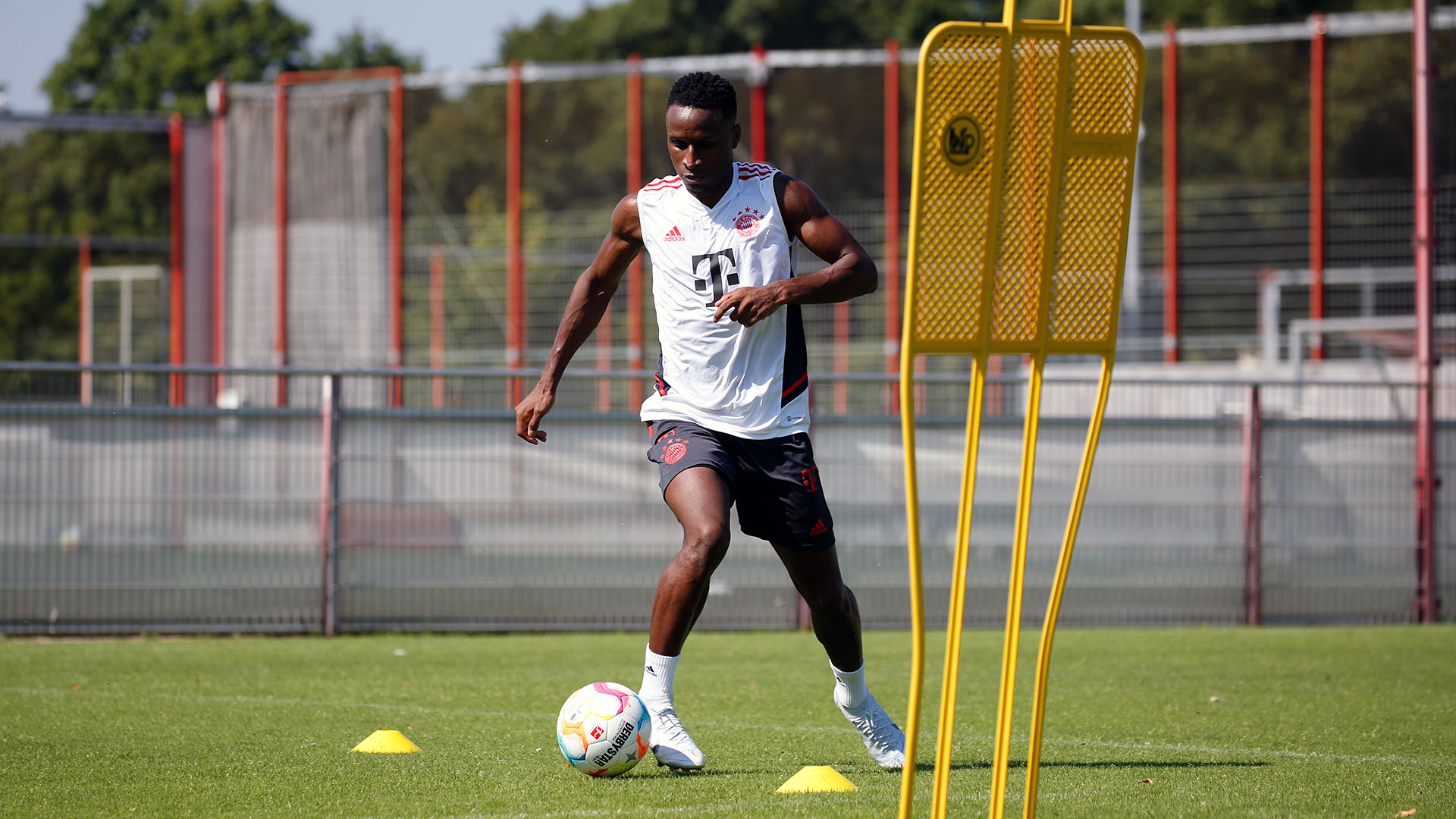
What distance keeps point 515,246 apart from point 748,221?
557 inches

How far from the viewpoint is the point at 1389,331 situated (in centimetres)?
1783

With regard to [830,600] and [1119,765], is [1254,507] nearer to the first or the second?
[1119,765]

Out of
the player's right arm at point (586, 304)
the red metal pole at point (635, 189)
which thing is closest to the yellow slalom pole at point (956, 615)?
the player's right arm at point (586, 304)

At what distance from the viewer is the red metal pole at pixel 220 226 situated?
20.1 metres

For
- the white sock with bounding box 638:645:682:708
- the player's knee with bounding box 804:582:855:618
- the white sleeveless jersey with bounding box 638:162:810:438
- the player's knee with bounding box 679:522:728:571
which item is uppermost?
the white sleeveless jersey with bounding box 638:162:810:438

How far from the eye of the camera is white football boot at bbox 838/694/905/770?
4848 millimetres

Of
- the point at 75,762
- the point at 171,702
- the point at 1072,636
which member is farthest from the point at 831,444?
the point at 75,762

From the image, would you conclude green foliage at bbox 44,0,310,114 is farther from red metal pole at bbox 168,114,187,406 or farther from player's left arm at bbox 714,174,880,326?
player's left arm at bbox 714,174,880,326

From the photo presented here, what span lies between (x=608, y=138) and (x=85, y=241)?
7903 mm

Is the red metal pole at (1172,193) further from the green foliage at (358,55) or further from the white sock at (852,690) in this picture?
the green foliage at (358,55)

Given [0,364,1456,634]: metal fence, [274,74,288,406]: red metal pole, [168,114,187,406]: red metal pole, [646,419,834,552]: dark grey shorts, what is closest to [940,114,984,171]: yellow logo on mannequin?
[646,419,834,552]: dark grey shorts

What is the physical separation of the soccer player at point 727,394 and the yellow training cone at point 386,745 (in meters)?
1.02

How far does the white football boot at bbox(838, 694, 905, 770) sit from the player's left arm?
139 centimetres

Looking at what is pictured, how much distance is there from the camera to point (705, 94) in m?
4.57
